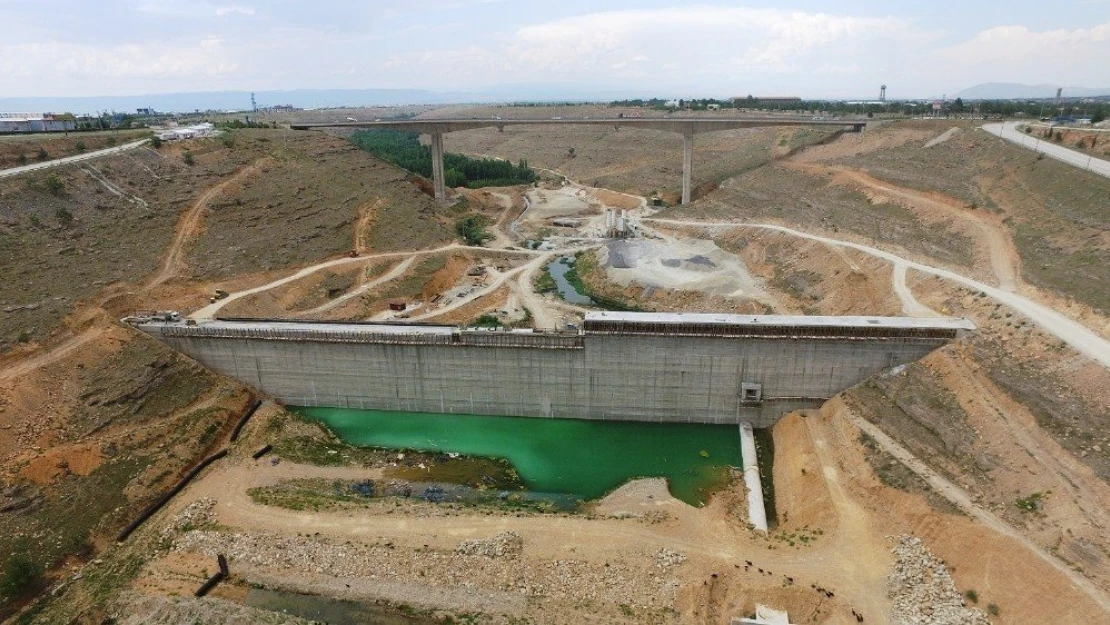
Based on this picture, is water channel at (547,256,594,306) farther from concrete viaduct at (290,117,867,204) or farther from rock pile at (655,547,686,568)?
rock pile at (655,547,686,568)

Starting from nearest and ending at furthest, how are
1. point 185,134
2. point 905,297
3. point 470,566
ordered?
point 470,566 < point 905,297 < point 185,134

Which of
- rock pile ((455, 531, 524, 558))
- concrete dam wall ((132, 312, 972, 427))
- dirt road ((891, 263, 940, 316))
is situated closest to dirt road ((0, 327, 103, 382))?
concrete dam wall ((132, 312, 972, 427))

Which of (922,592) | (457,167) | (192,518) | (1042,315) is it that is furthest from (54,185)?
(1042,315)

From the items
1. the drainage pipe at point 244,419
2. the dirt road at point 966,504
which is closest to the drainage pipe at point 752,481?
the dirt road at point 966,504

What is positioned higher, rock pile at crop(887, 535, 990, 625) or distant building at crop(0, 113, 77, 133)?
distant building at crop(0, 113, 77, 133)

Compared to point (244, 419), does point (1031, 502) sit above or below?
above

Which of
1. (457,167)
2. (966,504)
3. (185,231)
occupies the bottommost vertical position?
(966,504)

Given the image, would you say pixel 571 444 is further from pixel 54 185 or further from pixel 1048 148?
pixel 1048 148
